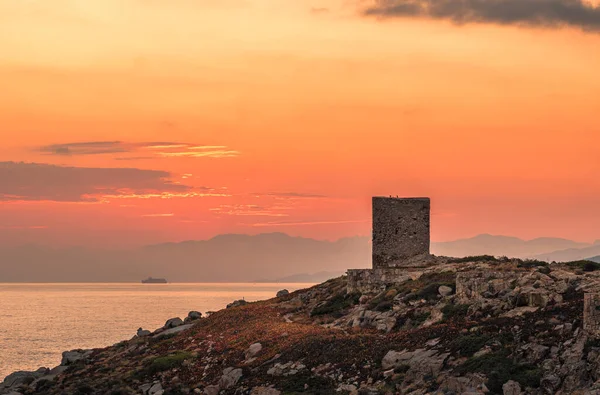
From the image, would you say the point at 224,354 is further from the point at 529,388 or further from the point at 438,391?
the point at 529,388

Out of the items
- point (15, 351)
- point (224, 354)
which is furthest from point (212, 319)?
point (15, 351)

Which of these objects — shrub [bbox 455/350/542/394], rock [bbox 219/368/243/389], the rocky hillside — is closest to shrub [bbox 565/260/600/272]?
the rocky hillside

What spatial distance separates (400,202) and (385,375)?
3585cm

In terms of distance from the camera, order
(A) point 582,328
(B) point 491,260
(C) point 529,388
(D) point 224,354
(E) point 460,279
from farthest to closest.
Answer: (B) point 491,260
(D) point 224,354
(E) point 460,279
(A) point 582,328
(C) point 529,388

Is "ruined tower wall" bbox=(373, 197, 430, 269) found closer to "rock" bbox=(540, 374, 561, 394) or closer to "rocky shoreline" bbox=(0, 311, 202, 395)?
"rocky shoreline" bbox=(0, 311, 202, 395)

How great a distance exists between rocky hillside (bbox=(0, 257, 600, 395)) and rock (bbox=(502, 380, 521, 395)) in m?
0.04

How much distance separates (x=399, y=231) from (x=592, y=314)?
127 ft

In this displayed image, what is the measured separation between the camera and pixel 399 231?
233 ft

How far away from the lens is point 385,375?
121ft

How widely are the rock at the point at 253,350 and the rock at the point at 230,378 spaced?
2247 millimetres

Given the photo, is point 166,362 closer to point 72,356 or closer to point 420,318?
point 420,318

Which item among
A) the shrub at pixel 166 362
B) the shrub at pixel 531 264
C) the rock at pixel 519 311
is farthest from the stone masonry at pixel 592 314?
the shrub at pixel 166 362

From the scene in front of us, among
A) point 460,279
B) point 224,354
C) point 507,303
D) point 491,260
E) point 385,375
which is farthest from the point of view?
point 491,260

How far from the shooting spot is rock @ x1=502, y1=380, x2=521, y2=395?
101ft
